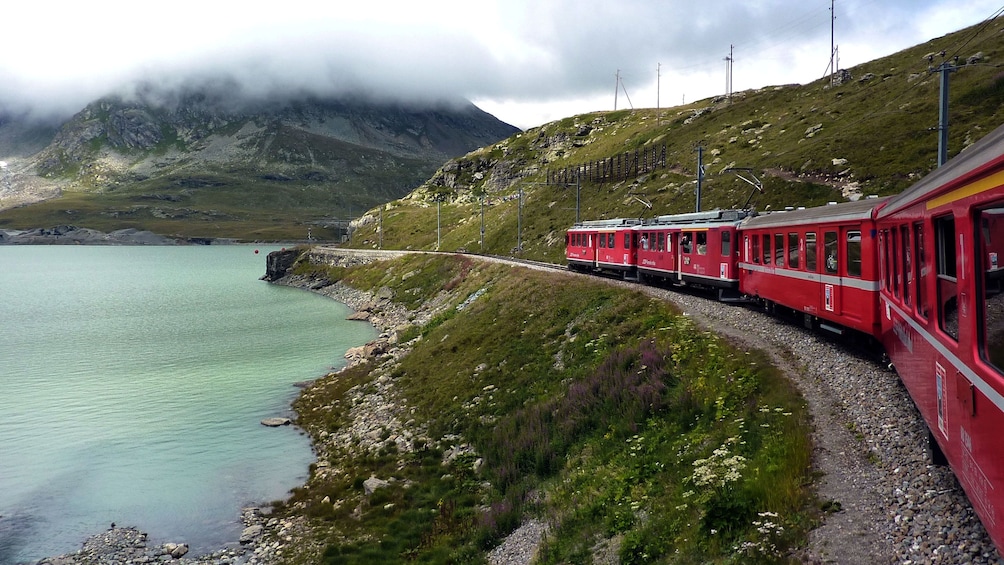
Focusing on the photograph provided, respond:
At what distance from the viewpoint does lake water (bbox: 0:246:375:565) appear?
23.2m

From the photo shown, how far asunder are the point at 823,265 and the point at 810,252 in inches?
40.1

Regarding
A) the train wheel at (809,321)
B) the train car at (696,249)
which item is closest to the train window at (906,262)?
the train wheel at (809,321)

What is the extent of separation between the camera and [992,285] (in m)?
7.05

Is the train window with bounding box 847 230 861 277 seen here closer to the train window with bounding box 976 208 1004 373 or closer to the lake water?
the train window with bounding box 976 208 1004 373

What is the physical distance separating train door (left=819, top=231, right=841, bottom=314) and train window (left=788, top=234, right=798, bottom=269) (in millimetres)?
→ 2053

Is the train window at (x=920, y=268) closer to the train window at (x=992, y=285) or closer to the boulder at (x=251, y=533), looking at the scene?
the train window at (x=992, y=285)

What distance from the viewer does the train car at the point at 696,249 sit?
29594mm

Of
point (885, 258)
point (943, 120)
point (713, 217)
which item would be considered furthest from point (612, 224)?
point (885, 258)

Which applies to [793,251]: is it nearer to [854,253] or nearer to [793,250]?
[793,250]

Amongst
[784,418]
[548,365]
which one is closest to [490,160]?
[548,365]

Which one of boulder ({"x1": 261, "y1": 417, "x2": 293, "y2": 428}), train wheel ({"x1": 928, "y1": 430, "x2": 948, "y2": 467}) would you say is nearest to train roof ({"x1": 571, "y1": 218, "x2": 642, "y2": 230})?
boulder ({"x1": 261, "y1": 417, "x2": 293, "y2": 428})

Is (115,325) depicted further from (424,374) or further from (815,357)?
(815,357)

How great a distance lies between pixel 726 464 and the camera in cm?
1241

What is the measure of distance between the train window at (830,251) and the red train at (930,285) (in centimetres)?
5
